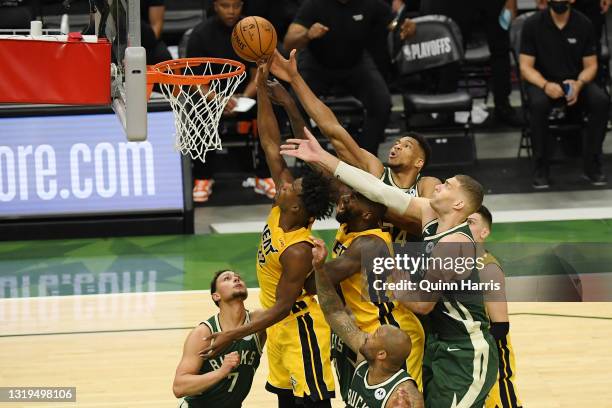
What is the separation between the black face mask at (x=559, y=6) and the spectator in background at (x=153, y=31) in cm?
365

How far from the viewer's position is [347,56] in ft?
35.0

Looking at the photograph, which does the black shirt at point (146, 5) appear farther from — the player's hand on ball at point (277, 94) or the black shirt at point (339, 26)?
the player's hand on ball at point (277, 94)

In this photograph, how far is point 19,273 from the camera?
927 cm

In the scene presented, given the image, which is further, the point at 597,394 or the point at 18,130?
the point at 18,130

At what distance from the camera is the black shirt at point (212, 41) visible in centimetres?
1041

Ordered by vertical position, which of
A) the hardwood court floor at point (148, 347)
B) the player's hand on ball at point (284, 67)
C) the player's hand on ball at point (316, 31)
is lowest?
the hardwood court floor at point (148, 347)

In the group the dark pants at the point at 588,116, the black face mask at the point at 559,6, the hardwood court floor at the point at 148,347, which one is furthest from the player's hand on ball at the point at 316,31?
the hardwood court floor at the point at 148,347

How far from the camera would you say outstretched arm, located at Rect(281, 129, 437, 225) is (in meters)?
5.58

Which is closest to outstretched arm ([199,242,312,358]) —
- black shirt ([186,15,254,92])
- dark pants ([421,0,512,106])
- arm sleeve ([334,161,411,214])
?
arm sleeve ([334,161,411,214])

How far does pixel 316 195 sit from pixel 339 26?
5.10 metres

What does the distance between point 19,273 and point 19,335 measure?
1.47m

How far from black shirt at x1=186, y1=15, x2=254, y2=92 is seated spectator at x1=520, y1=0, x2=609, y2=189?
2775mm

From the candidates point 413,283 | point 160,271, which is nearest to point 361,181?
point 413,283

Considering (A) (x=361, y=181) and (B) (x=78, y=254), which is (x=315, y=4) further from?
(A) (x=361, y=181)
